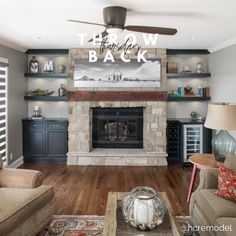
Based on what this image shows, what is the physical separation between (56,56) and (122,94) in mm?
1883

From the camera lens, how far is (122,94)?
20.9 ft

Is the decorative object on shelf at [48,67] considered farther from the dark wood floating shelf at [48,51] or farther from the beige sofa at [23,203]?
the beige sofa at [23,203]

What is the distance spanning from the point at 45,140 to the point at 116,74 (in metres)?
2.19

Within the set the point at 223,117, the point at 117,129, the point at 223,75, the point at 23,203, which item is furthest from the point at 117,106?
the point at 23,203

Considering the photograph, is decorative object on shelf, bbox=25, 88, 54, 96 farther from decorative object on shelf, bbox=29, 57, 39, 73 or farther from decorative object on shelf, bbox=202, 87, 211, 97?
decorative object on shelf, bbox=202, 87, 211, 97

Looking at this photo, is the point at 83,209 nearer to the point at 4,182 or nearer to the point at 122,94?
the point at 4,182

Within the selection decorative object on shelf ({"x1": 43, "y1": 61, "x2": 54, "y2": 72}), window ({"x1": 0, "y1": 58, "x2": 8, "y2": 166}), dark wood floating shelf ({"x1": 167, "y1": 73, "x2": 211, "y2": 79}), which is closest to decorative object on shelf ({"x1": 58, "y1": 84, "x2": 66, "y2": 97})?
decorative object on shelf ({"x1": 43, "y1": 61, "x2": 54, "y2": 72})

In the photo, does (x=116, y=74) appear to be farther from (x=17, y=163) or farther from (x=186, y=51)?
(x=17, y=163)

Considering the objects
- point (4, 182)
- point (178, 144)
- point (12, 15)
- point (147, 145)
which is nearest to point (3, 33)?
point (12, 15)

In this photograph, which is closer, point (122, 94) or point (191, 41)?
point (191, 41)

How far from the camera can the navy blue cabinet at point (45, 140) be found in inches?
251

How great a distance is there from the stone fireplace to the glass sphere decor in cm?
387

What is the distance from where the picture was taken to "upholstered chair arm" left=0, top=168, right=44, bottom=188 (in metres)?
3.28

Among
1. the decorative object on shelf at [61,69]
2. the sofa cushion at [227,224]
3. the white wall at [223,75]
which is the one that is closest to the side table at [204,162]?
the sofa cushion at [227,224]
